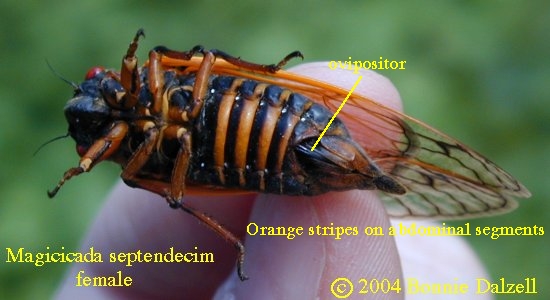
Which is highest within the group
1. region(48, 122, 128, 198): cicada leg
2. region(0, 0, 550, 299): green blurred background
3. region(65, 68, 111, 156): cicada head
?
region(0, 0, 550, 299): green blurred background

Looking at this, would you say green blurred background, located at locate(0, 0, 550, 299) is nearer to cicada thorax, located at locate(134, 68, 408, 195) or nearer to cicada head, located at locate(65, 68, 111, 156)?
cicada head, located at locate(65, 68, 111, 156)

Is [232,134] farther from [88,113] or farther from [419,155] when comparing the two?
[419,155]

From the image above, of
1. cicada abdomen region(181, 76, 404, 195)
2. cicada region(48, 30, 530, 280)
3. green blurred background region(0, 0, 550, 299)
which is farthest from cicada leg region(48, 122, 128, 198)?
green blurred background region(0, 0, 550, 299)

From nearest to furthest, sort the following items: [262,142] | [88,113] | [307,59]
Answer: [262,142]
[88,113]
[307,59]

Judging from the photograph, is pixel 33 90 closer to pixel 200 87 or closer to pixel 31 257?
pixel 31 257

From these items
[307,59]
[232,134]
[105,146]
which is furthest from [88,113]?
[307,59]

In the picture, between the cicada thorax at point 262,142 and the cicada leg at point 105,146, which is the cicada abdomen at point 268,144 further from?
the cicada leg at point 105,146
